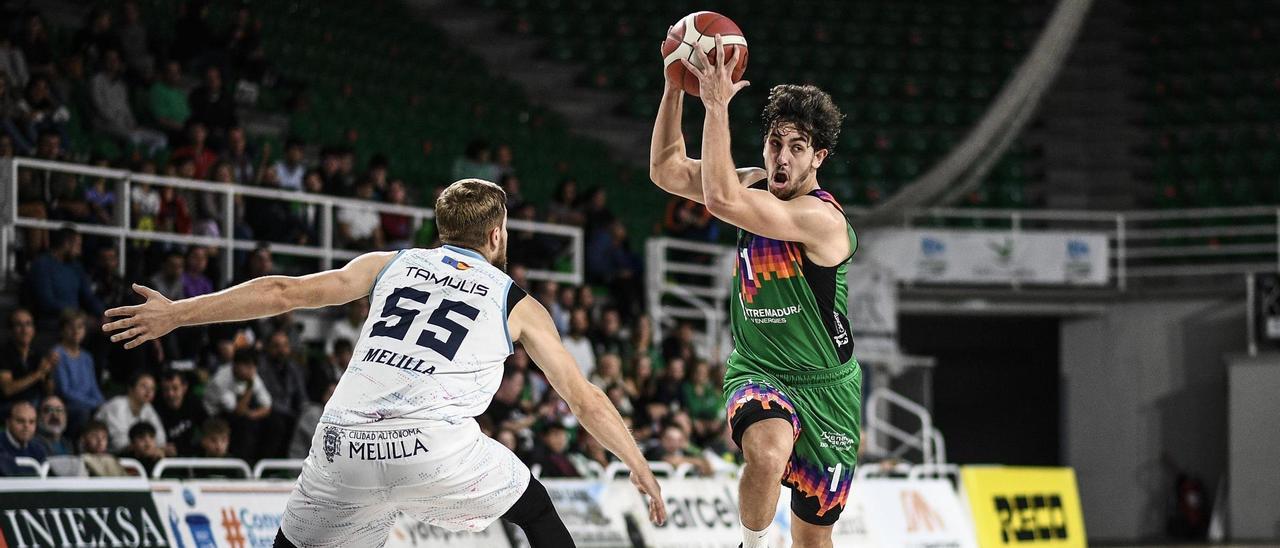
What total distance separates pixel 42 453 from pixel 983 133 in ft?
51.2

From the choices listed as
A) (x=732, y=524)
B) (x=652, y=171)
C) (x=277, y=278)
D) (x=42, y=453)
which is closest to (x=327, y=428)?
(x=277, y=278)

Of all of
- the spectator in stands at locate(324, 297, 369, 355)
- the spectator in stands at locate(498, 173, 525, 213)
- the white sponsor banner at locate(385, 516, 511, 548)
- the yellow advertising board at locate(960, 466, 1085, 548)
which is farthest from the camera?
the spectator in stands at locate(498, 173, 525, 213)

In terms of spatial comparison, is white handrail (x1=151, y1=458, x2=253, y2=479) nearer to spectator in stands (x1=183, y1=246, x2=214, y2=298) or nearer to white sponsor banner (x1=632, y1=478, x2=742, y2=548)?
spectator in stands (x1=183, y1=246, x2=214, y2=298)

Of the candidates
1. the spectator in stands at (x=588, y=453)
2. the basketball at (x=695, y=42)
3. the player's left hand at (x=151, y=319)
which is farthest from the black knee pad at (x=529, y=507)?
the spectator in stands at (x=588, y=453)

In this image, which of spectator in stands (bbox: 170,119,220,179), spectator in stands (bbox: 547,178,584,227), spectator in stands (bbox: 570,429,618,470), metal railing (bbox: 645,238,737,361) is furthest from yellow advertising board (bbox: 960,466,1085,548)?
spectator in stands (bbox: 170,119,220,179)

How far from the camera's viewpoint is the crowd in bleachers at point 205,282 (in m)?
11.0

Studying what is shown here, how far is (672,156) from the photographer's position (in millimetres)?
6758

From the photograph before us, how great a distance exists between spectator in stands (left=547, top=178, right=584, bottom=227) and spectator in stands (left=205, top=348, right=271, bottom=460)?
582cm


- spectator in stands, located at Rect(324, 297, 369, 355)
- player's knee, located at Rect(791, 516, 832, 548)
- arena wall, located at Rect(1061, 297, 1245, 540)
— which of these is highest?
spectator in stands, located at Rect(324, 297, 369, 355)

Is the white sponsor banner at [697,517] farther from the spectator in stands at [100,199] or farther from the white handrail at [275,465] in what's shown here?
the spectator in stands at [100,199]

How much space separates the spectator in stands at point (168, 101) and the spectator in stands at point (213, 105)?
112mm

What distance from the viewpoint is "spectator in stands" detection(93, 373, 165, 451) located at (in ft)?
35.8

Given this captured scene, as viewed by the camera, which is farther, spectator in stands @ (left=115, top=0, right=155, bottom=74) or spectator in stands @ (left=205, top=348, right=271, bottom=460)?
spectator in stands @ (left=115, top=0, right=155, bottom=74)

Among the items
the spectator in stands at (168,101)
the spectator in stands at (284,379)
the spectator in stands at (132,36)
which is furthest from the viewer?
the spectator in stands at (132,36)
